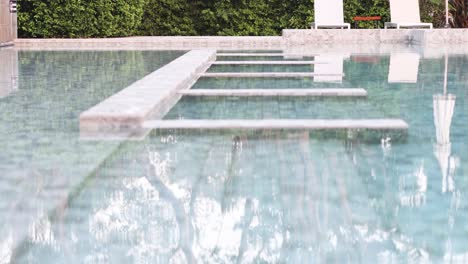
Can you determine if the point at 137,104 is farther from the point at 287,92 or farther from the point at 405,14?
the point at 405,14

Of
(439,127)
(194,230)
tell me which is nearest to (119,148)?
(194,230)

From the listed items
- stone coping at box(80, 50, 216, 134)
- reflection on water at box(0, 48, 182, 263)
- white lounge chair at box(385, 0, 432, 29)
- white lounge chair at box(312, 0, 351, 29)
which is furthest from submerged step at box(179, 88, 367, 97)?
white lounge chair at box(385, 0, 432, 29)

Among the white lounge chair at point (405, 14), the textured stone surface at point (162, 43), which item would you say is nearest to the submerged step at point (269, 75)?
the textured stone surface at point (162, 43)

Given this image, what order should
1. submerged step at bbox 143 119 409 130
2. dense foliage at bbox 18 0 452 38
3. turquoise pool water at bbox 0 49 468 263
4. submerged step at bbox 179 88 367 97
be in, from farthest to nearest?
1. dense foliage at bbox 18 0 452 38
2. submerged step at bbox 179 88 367 97
3. submerged step at bbox 143 119 409 130
4. turquoise pool water at bbox 0 49 468 263

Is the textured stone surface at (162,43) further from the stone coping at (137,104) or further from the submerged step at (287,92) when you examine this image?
the submerged step at (287,92)

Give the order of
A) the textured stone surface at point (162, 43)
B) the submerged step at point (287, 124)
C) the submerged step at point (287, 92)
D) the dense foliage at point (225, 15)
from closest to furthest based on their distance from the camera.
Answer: the submerged step at point (287, 124)
the submerged step at point (287, 92)
the textured stone surface at point (162, 43)
the dense foliage at point (225, 15)

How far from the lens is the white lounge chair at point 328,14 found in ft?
63.5

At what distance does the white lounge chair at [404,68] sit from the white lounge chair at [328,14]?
4.22 m

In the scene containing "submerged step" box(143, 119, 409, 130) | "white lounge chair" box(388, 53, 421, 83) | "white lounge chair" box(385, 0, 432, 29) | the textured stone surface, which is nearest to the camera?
"submerged step" box(143, 119, 409, 130)

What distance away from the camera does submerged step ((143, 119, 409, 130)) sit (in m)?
5.92

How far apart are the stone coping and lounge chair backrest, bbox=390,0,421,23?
10.5m

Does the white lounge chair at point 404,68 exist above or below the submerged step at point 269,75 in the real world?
above

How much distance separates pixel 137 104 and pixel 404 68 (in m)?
5.93

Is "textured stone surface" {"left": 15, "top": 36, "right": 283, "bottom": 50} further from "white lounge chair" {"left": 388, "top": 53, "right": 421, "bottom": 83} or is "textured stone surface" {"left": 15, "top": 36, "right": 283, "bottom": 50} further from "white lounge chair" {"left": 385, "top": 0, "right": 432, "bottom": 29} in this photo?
"white lounge chair" {"left": 388, "top": 53, "right": 421, "bottom": 83}
